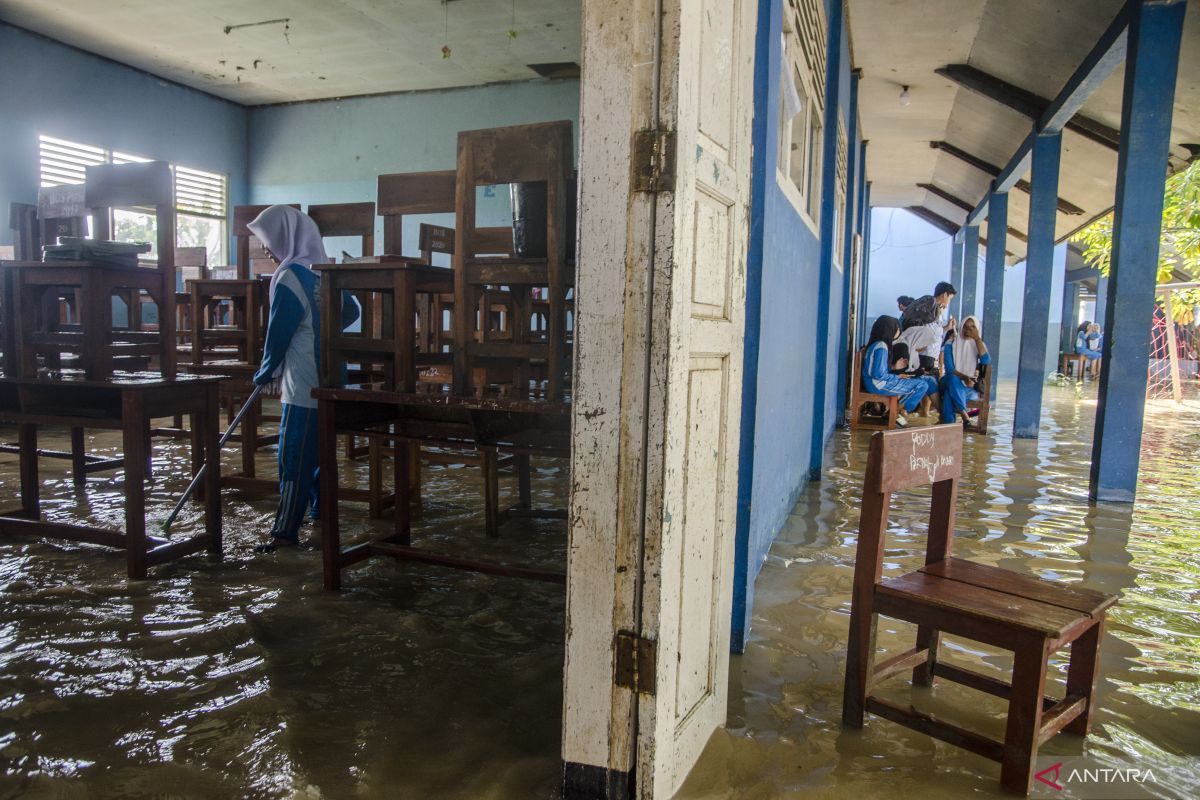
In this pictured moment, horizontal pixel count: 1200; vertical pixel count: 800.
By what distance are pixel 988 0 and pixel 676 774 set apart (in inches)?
273

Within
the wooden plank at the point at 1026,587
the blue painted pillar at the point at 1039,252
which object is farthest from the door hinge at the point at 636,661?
the blue painted pillar at the point at 1039,252

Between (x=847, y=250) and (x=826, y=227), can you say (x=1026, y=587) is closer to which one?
(x=826, y=227)

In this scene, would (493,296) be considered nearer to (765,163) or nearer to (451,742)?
(765,163)

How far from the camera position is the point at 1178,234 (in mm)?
10938

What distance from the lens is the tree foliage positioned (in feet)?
29.7

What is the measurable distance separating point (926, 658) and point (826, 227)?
12.5 feet

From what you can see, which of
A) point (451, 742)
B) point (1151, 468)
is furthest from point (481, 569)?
point (1151, 468)

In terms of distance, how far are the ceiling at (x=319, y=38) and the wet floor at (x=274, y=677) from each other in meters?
6.18

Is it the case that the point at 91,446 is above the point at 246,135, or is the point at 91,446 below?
below

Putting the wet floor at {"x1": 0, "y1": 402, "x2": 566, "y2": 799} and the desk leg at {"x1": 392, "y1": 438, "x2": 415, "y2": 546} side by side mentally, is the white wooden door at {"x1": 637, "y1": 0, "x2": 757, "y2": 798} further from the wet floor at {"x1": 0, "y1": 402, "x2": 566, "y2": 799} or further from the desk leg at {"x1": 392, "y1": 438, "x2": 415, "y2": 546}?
the desk leg at {"x1": 392, "y1": 438, "x2": 415, "y2": 546}

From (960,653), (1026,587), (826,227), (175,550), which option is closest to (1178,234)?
(826,227)

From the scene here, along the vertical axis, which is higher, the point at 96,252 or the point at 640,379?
the point at 96,252

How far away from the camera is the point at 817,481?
5.52m

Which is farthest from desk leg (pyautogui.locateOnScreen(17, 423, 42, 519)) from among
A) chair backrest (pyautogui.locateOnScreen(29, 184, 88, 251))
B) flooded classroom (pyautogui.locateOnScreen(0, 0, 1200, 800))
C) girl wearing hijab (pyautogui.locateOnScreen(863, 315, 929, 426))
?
girl wearing hijab (pyautogui.locateOnScreen(863, 315, 929, 426))
